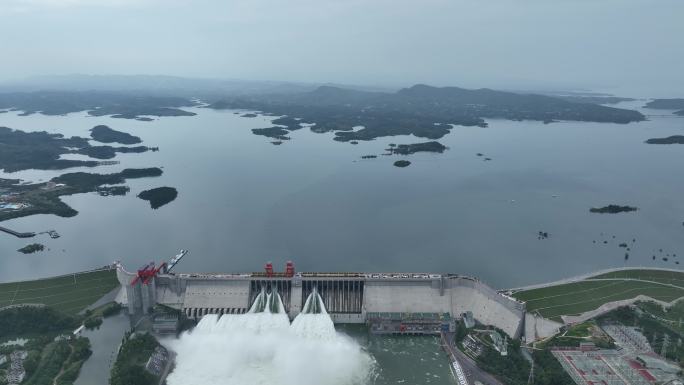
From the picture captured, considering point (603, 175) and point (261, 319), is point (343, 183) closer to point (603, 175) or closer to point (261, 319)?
point (261, 319)

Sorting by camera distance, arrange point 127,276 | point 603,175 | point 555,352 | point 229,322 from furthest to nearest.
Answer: point 603,175
point 127,276
point 229,322
point 555,352

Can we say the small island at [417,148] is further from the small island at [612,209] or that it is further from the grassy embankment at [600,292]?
the grassy embankment at [600,292]

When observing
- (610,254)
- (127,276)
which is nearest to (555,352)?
(610,254)

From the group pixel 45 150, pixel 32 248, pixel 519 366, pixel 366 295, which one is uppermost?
pixel 45 150

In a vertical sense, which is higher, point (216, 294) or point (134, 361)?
point (216, 294)

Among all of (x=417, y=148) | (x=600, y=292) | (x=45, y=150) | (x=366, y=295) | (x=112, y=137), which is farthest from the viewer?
(x=112, y=137)

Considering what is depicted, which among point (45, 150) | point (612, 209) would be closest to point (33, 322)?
point (612, 209)

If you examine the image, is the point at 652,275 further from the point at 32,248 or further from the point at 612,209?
the point at 32,248

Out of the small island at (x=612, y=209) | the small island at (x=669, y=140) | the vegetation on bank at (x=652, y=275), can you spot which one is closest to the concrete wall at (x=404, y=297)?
the vegetation on bank at (x=652, y=275)
